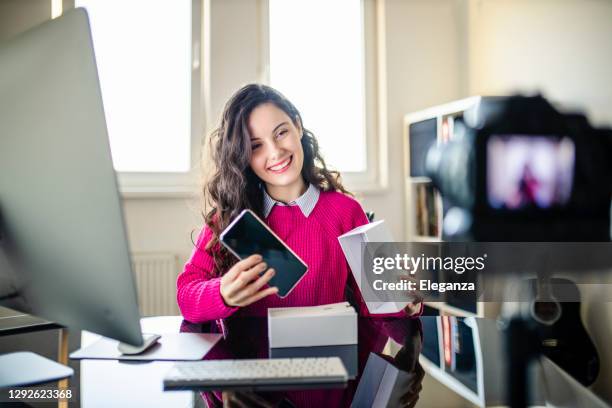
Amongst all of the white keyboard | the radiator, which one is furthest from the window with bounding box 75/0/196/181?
the white keyboard

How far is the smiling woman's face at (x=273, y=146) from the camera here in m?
1.05

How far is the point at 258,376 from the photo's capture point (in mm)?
505

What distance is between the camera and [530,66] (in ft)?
5.56

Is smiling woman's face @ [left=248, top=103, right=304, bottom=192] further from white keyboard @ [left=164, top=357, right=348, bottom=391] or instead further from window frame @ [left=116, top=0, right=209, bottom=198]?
window frame @ [left=116, top=0, right=209, bottom=198]

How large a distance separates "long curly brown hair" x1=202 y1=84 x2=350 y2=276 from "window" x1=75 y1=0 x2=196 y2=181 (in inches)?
49.1

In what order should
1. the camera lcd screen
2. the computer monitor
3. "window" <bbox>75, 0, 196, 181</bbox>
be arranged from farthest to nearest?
1. "window" <bbox>75, 0, 196, 181</bbox>
2. the camera lcd screen
3. the computer monitor

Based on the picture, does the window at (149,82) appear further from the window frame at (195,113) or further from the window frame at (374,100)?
the window frame at (374,100)

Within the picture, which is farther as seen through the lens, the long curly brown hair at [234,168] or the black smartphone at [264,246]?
the long curly brown hair at [234,168]

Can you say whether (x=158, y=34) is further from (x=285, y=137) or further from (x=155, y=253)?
(x=285, y=137)

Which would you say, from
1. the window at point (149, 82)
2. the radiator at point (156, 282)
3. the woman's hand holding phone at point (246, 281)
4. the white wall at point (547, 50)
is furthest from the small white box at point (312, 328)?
the window at point (149, 82)

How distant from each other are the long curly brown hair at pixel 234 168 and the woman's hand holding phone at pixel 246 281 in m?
0.27

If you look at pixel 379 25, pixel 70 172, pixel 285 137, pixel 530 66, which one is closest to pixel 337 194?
pixel 285 137

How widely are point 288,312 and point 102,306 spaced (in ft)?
1.06

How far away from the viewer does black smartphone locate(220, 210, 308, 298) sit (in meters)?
0.69
